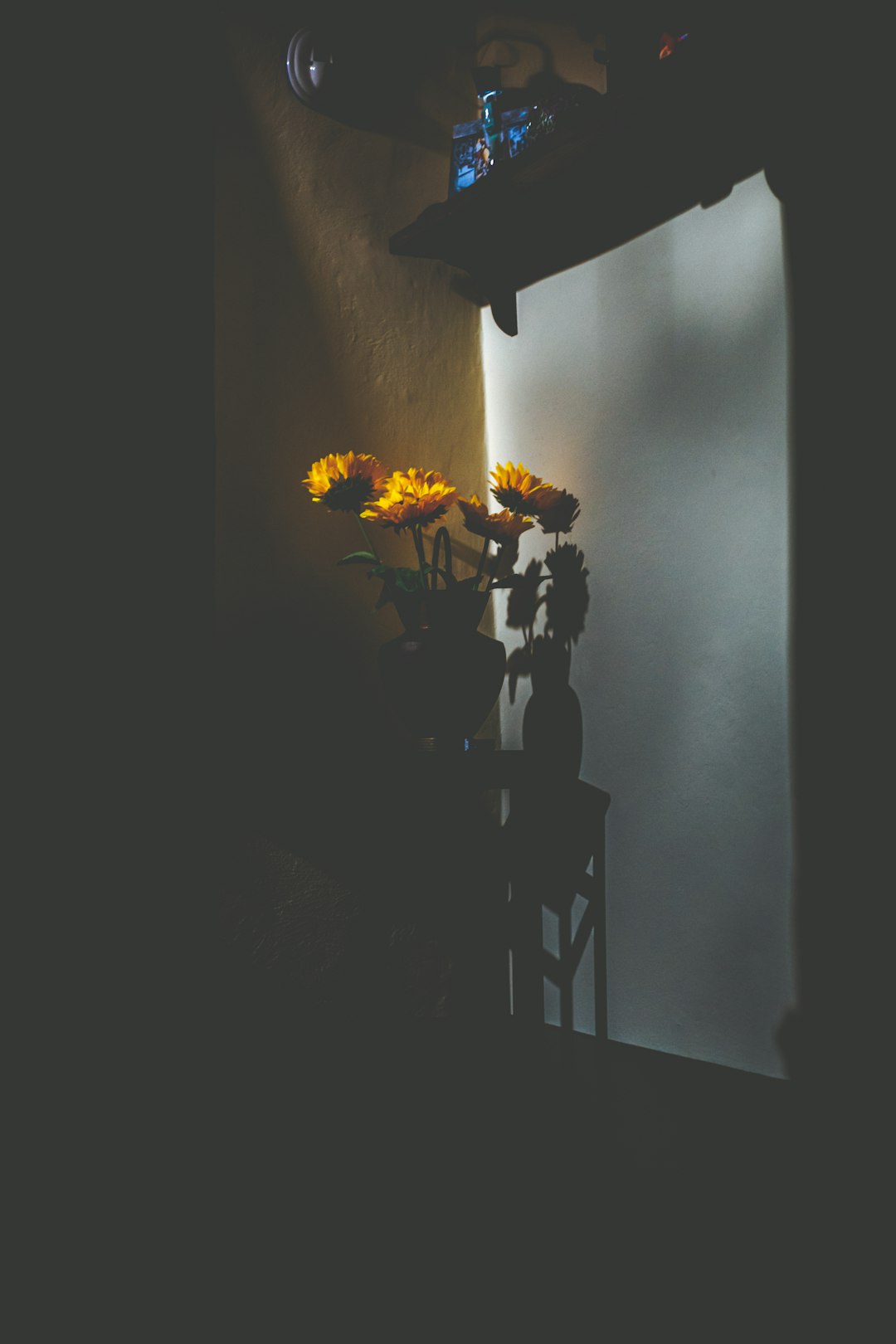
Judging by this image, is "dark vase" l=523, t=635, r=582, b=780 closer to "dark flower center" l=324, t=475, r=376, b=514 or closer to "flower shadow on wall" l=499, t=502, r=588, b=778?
"flower shadow on wall" l=499, t=502, r=588, b=778

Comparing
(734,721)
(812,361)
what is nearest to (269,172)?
(812,361)

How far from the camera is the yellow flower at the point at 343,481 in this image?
1356mm

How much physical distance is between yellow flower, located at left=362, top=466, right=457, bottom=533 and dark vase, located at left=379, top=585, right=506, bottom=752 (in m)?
0.12

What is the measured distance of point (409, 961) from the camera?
1.47 m

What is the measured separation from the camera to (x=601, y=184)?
140 centimetres

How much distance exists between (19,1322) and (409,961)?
2.28 ft

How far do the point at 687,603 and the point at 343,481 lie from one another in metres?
0.56

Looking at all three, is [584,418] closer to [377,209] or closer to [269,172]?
[377,209]

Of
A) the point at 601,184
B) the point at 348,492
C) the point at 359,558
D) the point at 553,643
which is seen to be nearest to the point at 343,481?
the point at 348,492

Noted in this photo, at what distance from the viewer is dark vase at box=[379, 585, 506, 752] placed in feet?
4.45

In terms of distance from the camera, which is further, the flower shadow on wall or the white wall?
the flower shadow on wall

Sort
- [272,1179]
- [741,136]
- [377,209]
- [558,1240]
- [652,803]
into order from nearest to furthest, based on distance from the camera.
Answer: [558,1240] → [272,1179] → [741,136] → [652,803] → [377,209]

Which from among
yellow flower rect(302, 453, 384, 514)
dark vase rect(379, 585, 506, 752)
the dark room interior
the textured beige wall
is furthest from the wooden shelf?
dark vase rect(379, 585, 506, 752)

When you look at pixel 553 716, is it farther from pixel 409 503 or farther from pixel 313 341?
pixel 313 341
